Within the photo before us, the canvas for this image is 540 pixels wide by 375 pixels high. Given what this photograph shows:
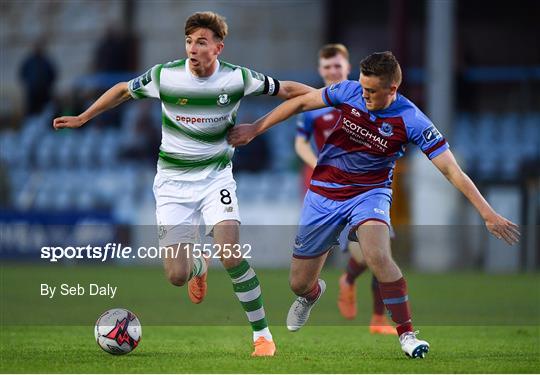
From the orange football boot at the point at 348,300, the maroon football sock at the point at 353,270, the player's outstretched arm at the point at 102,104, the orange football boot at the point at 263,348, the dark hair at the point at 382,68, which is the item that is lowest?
the orange football boot at the point at 348,300

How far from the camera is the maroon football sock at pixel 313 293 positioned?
29.0 feet

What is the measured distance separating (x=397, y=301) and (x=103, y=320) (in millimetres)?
1958

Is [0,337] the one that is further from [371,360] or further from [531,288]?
[531,288]

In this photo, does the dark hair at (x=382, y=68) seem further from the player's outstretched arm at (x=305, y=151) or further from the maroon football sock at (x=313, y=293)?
the player's outstretched arm at (x=305, y=151)

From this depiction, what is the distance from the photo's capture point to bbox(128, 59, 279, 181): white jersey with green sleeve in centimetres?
835

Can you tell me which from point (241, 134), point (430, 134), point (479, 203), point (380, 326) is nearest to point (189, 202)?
point (241, 134)

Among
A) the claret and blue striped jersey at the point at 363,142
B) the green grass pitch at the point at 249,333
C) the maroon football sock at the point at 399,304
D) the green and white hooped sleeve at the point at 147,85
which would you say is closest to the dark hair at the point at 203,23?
the green and white hooped sleeve at the point at 147,85

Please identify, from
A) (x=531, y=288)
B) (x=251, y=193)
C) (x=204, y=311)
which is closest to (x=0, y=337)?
(x=204, y=311)

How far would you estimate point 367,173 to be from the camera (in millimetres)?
8383

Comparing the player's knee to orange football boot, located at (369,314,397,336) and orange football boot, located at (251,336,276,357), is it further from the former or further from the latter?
orange football boot, located at (369,314,397,336)

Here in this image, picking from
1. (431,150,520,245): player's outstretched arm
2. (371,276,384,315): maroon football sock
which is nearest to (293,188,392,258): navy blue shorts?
(431,150,520,245): player's outstretched arm

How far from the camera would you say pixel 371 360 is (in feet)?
26.2

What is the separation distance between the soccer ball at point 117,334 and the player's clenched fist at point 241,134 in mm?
1410

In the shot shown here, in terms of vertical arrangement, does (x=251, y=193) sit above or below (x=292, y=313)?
below
